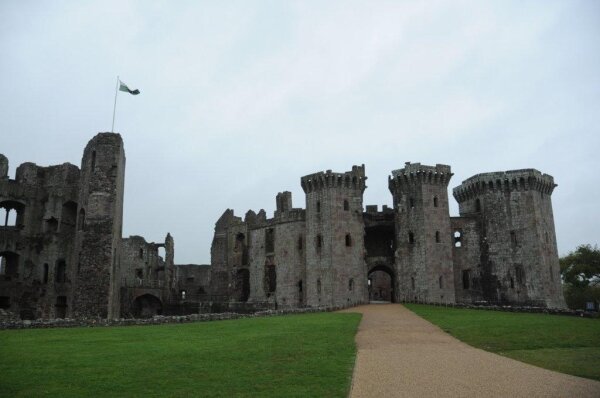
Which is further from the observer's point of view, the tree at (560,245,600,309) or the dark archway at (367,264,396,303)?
the dark archway at (367,264,396,303)

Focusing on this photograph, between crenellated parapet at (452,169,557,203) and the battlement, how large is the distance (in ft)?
40.3

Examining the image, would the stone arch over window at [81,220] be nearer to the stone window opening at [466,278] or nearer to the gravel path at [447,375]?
the gravel path at [447,375]

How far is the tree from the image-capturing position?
187ft

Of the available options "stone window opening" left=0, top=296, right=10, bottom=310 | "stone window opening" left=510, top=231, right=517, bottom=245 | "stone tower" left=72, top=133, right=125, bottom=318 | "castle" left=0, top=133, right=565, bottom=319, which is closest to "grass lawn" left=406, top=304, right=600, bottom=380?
"castle" left=0, top=133, right=565, bottom=319

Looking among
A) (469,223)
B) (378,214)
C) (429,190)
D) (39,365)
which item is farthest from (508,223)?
(39,365)

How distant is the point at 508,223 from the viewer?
50.5m

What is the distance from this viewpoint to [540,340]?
1934 centimetres

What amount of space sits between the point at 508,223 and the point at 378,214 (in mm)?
13257

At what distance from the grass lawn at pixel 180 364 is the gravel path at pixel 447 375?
65cm

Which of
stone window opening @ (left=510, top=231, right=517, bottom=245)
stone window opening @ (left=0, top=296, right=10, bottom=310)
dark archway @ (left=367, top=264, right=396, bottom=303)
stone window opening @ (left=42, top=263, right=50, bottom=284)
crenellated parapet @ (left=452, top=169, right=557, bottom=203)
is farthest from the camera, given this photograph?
dark archway @ (left=367, top=264, right=396, bottom=303)

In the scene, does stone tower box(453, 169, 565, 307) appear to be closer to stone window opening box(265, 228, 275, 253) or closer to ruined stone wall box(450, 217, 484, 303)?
ruined stone wall box(450, 217, 484, 303)

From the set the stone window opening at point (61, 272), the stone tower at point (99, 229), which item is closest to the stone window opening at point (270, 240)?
the stone tower at point (99, 229)

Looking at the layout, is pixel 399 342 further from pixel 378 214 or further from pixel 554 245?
pixel 554 245

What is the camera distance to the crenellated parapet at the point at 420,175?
50719mm
